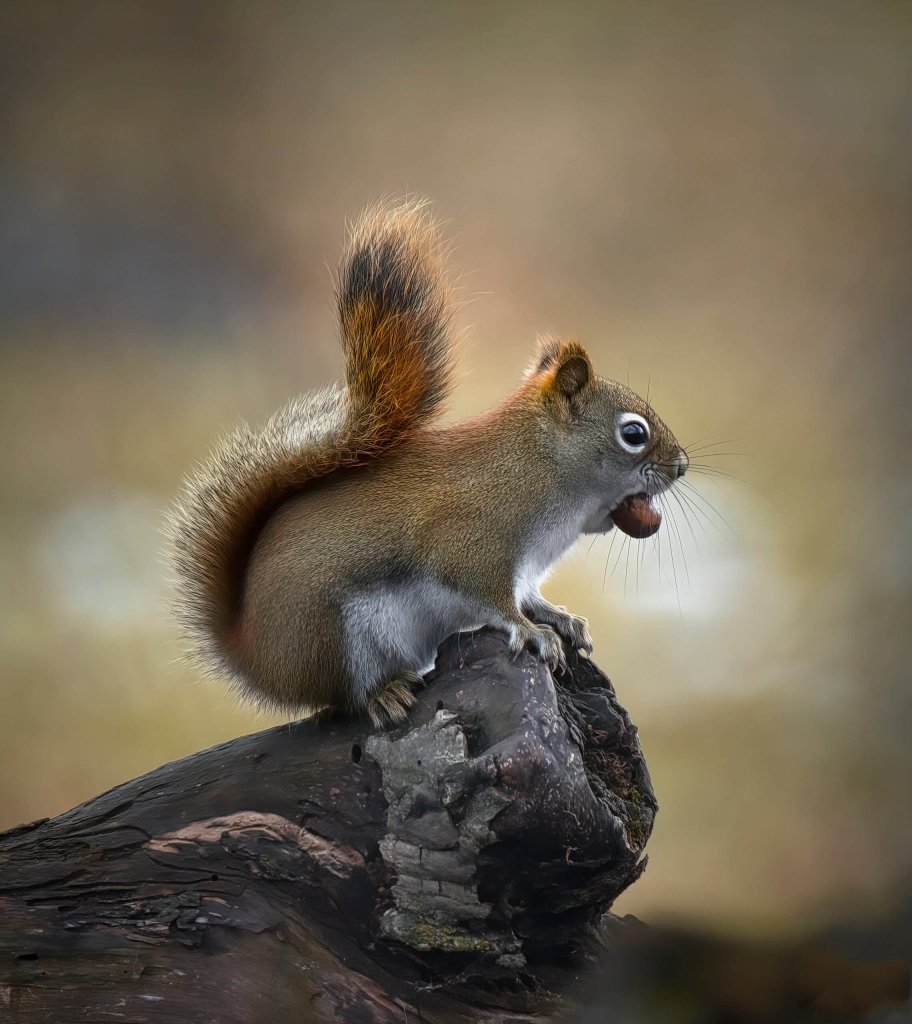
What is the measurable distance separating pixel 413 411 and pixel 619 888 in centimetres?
82

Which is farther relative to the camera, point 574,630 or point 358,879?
point 574,630

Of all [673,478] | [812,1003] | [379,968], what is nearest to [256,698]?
[379,968]

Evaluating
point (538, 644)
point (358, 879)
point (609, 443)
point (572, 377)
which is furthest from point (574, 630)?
point (358, 879)

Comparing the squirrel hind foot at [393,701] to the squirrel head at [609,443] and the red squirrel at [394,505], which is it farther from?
the squirrel head at [609,443]

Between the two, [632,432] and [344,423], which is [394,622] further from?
[632,432]

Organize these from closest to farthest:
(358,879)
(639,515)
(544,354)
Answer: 1. (358,879)
2. (639,515)
3. (544,354)

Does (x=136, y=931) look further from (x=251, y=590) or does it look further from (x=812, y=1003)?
(x=812, y=1003)

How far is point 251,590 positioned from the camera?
179 cm

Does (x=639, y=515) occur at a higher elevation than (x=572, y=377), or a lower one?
lower

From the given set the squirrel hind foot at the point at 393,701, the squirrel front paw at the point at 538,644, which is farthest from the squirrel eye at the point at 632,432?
the squirrel hind foot at the point at 393,701

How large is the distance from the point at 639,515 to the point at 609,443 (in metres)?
0.14

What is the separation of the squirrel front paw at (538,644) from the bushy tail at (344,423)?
1.29 ft

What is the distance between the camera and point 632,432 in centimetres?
180

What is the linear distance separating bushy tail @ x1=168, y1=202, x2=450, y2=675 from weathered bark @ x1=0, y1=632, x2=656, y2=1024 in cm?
35
